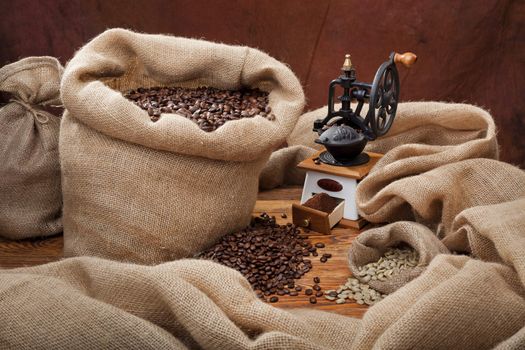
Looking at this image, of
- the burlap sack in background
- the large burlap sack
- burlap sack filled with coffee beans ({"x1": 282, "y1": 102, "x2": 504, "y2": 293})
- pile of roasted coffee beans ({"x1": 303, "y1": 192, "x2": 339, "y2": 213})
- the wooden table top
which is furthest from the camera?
pile of roasted coffee beans ({"x1": 303, "y1": 192, "x2": 339, "y2": 213})

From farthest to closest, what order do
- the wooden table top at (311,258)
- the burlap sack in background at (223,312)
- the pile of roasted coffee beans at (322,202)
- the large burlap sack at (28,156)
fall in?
the pile of roasted coffee beans at (322,202), the large burlap sack at (28,156), the wooden table top at (311,258), the burlap sack in background at (223,312)

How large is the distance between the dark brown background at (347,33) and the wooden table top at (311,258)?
1005 mm

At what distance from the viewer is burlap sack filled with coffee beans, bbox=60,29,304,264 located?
1.82 metres

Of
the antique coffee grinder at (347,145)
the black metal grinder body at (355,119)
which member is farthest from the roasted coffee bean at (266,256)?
the black metal grinder body at (355,119)

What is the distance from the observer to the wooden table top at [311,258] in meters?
1.79

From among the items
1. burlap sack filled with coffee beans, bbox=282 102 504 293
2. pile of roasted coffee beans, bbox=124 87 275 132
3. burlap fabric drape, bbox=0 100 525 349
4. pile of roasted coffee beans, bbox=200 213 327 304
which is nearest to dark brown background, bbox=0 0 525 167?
burlap sack filled with coffee beans, bbox=282 102 504 293

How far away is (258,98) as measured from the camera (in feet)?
6.99

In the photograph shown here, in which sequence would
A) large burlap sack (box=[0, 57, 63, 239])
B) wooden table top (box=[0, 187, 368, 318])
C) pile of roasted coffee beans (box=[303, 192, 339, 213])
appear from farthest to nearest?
1. pile of roasted coffee beans (box=[303, 192, 339, 213])
2. large burlap sack (box=[0, 57, 63, 239])
3. wooden table top (box=[0, 187, 368, 318])

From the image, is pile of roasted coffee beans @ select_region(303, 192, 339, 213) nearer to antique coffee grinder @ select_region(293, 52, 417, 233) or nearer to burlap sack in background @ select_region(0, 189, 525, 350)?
antique coffee grinder @ select_region(293, 52, 417, 233)

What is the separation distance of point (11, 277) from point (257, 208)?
1.02m

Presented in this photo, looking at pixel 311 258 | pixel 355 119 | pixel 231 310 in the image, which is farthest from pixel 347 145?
pixel 231 310

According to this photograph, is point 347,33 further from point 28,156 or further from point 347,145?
point 28,156

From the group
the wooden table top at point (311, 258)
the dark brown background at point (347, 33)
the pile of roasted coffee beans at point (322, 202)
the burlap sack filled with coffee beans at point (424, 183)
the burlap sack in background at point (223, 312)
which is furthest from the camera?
the dark brown background at point (347, 33)

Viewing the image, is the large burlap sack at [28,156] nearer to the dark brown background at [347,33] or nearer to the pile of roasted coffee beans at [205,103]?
the pile of roasted coffee beans at [205,103]
